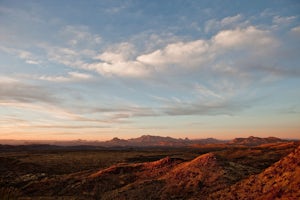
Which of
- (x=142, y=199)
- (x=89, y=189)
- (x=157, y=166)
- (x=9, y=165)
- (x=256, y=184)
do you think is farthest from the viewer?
(x=9, y=165)

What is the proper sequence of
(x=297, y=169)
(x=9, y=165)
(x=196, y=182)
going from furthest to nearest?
(x=9, y=165), (x=196, y=182), (x=297, y=169)

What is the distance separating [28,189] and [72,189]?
6.39 m

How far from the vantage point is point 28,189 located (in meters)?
32.9

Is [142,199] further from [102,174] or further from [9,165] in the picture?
[9,165]

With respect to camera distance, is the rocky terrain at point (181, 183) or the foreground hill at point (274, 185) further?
the rocky terrain at point (181, 183)

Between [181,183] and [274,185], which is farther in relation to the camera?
[181,183]

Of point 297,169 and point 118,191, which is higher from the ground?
point 297,169

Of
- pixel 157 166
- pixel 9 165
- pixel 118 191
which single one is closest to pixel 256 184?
pixel 118 191

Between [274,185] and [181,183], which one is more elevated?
[274,185]

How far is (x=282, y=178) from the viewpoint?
57.7 feet

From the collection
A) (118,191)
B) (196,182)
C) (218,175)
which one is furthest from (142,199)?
(218,175)

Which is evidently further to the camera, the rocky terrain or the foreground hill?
the rocky terrain

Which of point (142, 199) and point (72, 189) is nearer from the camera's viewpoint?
point (142, 199)

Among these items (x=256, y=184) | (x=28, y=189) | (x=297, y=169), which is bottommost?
(x=28, y=189)
